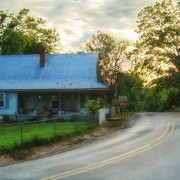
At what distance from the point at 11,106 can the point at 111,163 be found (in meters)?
24.2

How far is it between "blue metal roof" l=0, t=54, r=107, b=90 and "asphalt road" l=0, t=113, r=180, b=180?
16935 millimetres

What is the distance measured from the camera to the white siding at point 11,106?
37469 mm

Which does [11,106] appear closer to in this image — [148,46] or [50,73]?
[50,73]

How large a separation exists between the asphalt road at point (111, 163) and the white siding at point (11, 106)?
1733 cm

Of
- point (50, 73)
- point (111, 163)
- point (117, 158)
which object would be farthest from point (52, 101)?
point (111, 163)

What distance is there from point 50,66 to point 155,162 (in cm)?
2913

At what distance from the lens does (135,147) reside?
1912cm

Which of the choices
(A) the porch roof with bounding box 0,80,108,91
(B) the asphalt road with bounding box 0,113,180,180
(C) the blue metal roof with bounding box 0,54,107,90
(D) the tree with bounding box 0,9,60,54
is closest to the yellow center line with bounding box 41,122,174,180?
(B) the asphalt road with bounding box 0,113,180,180

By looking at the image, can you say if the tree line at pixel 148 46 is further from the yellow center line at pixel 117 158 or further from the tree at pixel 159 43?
the yellow center line at pixel 117 158

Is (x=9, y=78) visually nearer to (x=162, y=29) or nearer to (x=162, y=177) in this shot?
(x=162, y=29)

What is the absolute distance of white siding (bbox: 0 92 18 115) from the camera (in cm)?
3747

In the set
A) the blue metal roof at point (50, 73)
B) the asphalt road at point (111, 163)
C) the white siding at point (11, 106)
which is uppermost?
the blue metal roof at point (50, 73)

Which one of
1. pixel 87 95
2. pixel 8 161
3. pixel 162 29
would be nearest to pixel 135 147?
pixel 8 161

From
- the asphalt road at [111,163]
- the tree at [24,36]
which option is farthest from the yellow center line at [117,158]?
the tree at [24,36]
